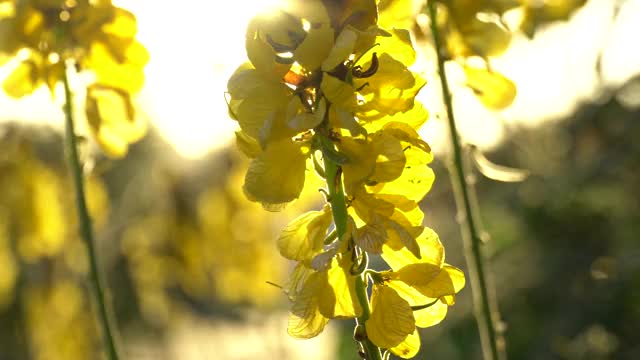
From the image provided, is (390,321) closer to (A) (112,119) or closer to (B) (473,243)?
(B) (473,243)

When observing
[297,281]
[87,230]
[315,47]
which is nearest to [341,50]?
[315,47]

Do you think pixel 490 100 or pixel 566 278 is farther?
pixel 566 278

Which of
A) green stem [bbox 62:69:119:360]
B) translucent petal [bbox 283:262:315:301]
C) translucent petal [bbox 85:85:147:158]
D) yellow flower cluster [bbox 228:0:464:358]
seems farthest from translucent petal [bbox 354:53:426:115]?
translucent petal [bbox 85:85:147:158]

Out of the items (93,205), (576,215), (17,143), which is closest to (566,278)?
(576,215)

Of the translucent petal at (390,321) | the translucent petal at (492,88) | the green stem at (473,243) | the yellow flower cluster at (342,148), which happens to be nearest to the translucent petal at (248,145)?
the yellow flower cluster at (342,148)

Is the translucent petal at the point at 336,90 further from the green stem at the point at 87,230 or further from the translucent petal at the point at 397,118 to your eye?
the green stem at the point at 87,230

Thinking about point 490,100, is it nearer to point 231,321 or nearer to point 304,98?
point 304,98

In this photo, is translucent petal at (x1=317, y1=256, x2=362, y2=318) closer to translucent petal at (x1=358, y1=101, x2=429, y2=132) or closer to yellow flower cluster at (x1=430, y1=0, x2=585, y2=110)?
translucent petal at (x1=358, y1=101, x2=429, y2=132)
